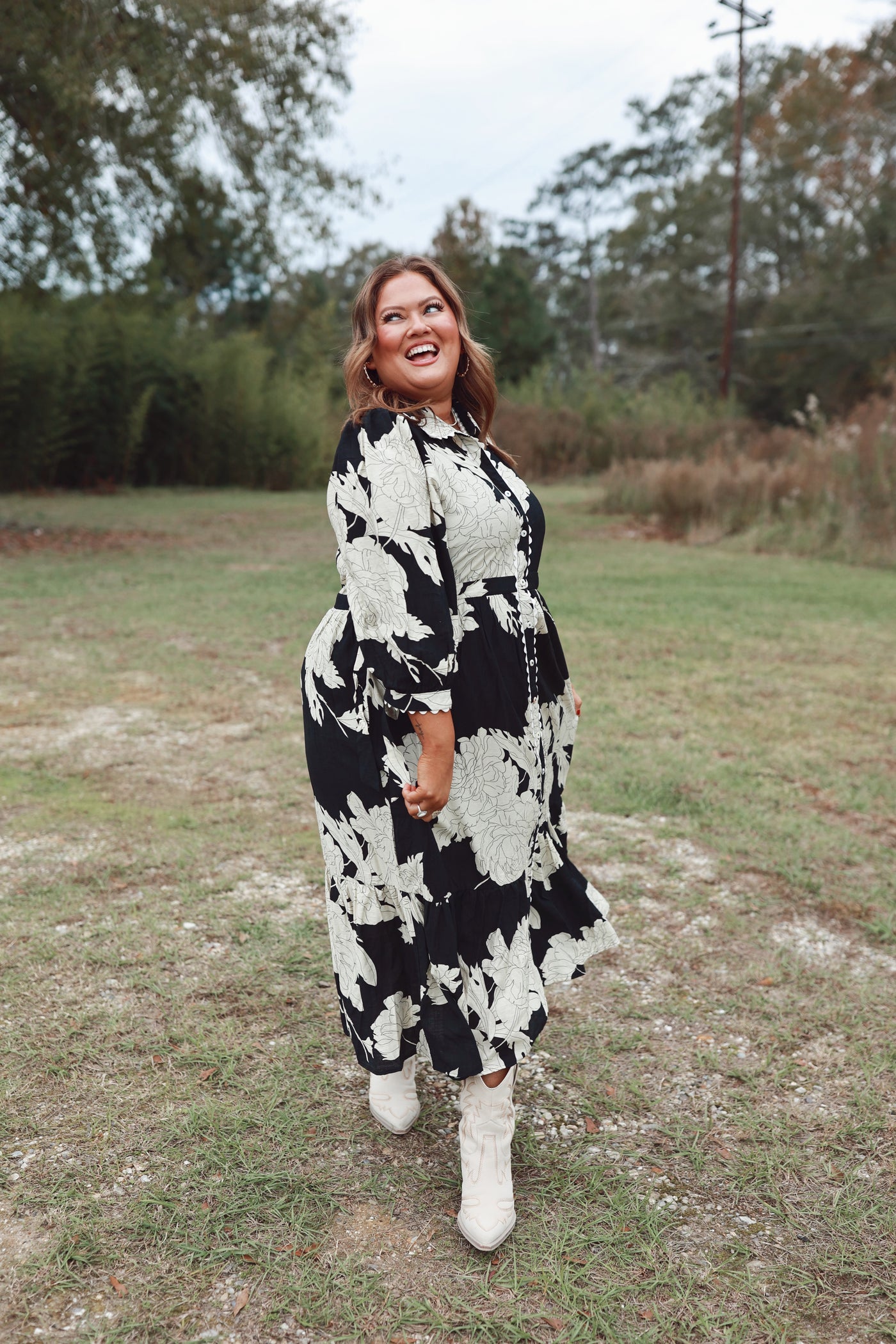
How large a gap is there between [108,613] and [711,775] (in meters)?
4.27

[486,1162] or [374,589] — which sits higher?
[374,589]

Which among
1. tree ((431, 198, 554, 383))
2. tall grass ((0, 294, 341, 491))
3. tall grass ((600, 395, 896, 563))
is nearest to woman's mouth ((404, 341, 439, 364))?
tall grass ((600, 395, 896, 563))

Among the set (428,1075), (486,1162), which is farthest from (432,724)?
(428,1075)

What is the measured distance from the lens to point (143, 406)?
570 inches

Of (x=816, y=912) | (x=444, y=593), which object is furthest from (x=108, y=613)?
(x=444, y=593)

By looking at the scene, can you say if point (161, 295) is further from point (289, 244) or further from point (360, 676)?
point (360, 676)

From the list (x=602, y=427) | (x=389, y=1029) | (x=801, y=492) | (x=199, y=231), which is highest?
(x=199, y=231)

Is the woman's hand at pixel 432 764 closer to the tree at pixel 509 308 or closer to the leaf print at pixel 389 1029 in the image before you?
the leaf print at pixel 389 1029

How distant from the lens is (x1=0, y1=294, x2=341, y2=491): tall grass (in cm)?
1265

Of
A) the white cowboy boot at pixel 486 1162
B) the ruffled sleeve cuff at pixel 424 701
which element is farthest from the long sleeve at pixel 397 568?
the white cowboy boot at pixel 486 1162

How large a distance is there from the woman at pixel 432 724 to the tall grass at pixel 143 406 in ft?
36.8

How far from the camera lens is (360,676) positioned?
154 centimetres

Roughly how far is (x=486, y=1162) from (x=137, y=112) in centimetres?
1088

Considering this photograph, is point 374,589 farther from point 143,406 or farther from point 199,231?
point 143,406
